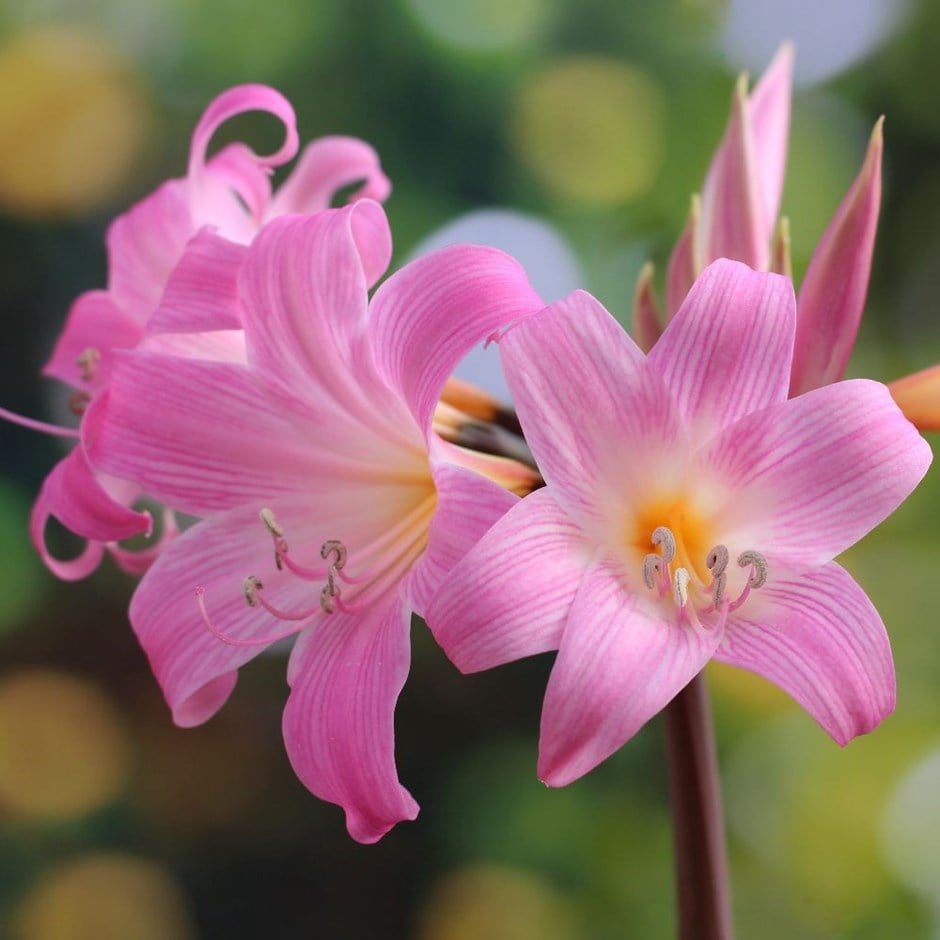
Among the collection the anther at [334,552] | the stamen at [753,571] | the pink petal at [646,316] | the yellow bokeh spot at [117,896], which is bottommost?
the yellow bokeh spot at [117,896]

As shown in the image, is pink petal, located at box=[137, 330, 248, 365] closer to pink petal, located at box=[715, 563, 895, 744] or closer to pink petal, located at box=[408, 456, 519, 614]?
pink petal, located at box=[408, 456, 519, 614]

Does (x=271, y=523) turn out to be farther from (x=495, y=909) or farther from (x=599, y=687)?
(x=495, y=909)

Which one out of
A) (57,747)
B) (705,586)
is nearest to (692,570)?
(705,586)

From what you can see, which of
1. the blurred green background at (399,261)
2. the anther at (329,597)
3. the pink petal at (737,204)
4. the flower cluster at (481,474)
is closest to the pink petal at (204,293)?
the flower cluster at (481,474)

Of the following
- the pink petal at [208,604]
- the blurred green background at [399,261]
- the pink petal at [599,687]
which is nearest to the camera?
the pink petal at [599,687]

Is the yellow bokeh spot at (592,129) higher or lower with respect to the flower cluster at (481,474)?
lower

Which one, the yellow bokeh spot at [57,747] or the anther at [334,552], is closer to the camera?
the anther at [334,552]

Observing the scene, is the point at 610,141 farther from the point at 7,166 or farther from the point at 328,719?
the point at 328,719

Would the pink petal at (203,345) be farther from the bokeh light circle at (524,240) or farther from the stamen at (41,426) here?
the bokeh light circle at (524,240)

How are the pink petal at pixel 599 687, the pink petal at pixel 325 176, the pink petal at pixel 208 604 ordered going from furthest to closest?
the pink petal at pixel 325 176 < the pink petal at pixel 208 604 < the pink petal at pixel 599 687
